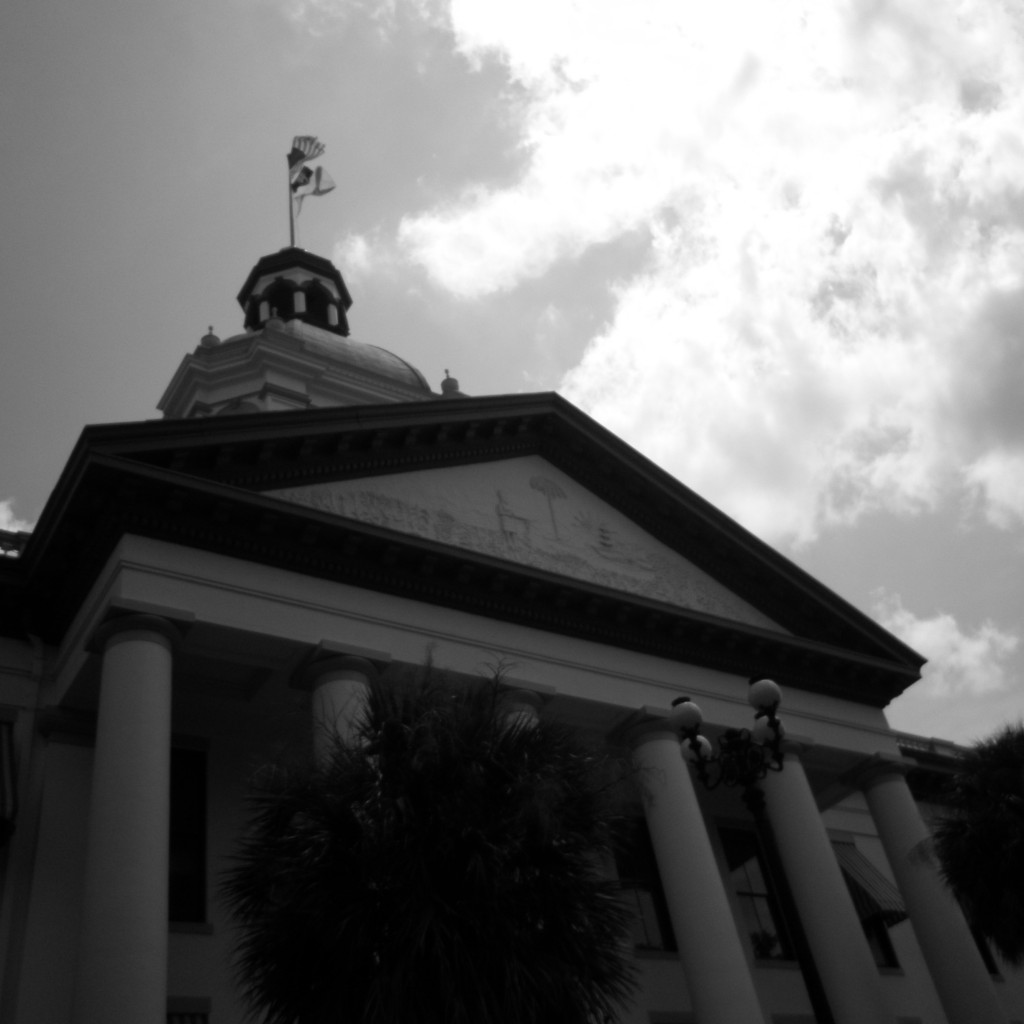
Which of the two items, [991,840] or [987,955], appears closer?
[991,840]

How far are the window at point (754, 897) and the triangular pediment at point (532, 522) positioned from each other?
4520 millimetres

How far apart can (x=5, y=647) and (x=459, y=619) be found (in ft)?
21.4

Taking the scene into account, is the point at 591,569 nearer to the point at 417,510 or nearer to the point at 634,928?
the point at 417,510

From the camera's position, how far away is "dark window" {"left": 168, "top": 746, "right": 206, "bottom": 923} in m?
15.6

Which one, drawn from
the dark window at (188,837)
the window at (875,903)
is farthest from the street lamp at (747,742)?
the window at (875,903)

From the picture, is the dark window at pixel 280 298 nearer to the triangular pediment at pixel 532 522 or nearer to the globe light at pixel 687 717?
the triangular pediment at pixel 532 522

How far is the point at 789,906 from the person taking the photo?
11.8m

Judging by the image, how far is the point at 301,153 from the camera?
4119 centimetres

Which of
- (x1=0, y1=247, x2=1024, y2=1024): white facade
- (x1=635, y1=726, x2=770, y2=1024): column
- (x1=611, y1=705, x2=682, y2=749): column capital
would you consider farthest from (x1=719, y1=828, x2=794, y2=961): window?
(x1=611, y1=705, x2=682, y2=749): column capital

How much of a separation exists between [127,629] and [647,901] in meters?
11.4

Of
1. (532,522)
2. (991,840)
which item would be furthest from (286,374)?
(991,840)

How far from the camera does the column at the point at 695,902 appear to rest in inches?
632

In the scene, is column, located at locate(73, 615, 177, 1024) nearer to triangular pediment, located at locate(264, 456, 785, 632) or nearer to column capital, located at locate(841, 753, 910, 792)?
triangular pediment, located at locate(264, 456, 785, 632)

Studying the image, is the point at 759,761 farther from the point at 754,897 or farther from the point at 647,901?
the point at 754,897
